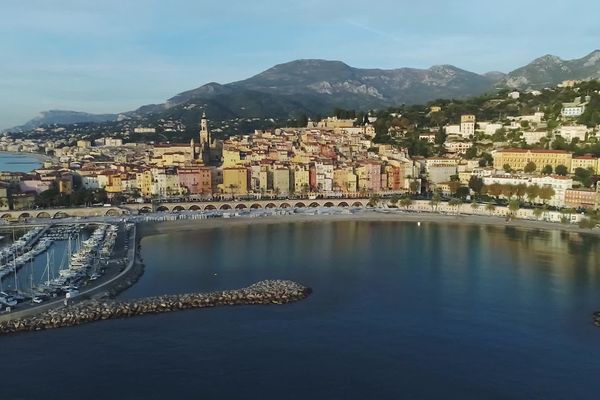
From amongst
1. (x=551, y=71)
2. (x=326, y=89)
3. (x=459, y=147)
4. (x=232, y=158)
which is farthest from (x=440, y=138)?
(x=326, y=89)

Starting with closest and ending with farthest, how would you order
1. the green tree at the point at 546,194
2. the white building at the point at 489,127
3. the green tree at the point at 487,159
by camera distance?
1. the green tree at the point at 546,194
2. the green tree at the point at 487,159
3. the white building at the point at 489,127

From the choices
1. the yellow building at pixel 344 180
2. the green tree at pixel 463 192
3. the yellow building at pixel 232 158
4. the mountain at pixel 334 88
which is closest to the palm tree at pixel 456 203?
the green tree at pixel 463 192

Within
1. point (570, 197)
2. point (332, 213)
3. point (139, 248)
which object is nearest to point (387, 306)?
point (139, 248)

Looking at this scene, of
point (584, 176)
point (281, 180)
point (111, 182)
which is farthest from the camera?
point (281, 180)

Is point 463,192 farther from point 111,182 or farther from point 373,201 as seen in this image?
point 111,182

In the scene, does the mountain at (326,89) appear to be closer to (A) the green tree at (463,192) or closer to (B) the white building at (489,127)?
(B) the white building at (489,127)

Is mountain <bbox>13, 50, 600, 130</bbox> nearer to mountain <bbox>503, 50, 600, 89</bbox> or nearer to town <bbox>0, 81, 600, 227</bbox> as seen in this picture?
mountain <bbox>503, 50, 600, 89</bbox>

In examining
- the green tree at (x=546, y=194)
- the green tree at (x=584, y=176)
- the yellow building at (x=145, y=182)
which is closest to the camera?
the green tree at (x=546, y=194)
